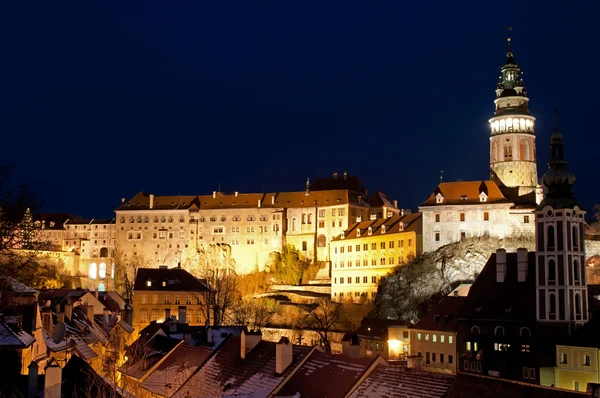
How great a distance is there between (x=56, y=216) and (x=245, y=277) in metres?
52.5

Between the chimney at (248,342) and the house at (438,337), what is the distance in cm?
2554

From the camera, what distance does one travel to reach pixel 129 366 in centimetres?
3538

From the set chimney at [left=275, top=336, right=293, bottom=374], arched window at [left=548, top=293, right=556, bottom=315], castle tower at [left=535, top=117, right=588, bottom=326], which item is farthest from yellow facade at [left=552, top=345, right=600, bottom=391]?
chimney at [left=275, top=336, right=293, bottom=374]

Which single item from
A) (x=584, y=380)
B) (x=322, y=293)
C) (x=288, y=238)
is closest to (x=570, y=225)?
(x=584, y=380)

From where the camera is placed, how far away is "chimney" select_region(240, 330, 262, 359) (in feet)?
105

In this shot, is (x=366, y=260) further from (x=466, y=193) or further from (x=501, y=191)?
(x=501, y=191)

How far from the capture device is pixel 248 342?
32.2m

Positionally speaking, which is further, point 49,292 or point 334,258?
point 334,258

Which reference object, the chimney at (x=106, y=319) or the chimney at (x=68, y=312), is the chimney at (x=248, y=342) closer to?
the chimney at (x=68, y=312)

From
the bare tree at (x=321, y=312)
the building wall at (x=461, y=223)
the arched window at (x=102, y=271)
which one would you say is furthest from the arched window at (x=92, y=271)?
the building wall at (x=461, y=223)

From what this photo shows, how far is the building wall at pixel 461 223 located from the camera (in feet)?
283

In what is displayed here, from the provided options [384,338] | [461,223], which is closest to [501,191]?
[461,223]

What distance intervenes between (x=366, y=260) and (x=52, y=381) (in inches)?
3019

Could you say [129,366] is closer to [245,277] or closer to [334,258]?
[334,258]
